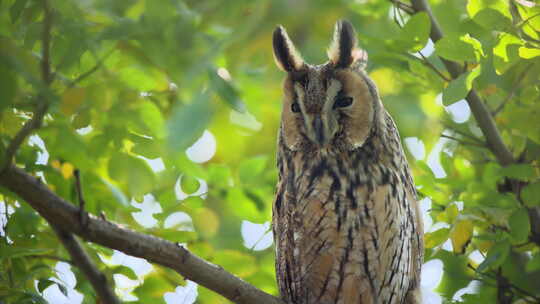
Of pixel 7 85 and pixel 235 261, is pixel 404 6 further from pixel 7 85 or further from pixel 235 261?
pixel 7 85

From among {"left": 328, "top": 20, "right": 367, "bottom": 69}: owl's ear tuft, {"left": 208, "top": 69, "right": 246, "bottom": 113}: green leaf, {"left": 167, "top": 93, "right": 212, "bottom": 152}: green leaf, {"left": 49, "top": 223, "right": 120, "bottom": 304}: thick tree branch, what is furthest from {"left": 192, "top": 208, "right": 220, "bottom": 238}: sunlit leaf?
{"left": 167, "top": 93, "right": 212, "bottom": 152}: green leaf

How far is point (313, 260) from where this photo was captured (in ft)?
8.93

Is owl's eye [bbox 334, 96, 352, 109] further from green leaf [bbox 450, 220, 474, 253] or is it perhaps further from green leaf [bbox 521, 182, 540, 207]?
green leaf [bbox 521, 182, 540, 207]

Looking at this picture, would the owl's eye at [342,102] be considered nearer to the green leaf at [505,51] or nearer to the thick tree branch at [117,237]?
the green leaf at [505,51]

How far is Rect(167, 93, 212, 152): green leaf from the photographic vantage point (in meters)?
0.92

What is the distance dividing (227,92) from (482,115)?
6.46ft

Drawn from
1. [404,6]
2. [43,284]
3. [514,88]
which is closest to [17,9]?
[43,284]

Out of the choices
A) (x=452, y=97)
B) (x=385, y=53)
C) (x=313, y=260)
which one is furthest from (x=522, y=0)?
(x=313, y=260)

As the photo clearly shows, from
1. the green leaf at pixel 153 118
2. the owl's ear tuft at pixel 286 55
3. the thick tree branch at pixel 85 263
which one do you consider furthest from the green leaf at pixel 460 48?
the thick tree branch at pixel 85 263

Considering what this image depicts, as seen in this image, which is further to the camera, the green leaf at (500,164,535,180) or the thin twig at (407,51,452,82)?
the thin twig at (407,51,452,82)

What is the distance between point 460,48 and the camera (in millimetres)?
2281

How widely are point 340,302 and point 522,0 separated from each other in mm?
1370

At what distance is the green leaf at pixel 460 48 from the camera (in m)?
2.27

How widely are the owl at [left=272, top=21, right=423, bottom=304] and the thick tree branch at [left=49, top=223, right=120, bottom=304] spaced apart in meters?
1.02
